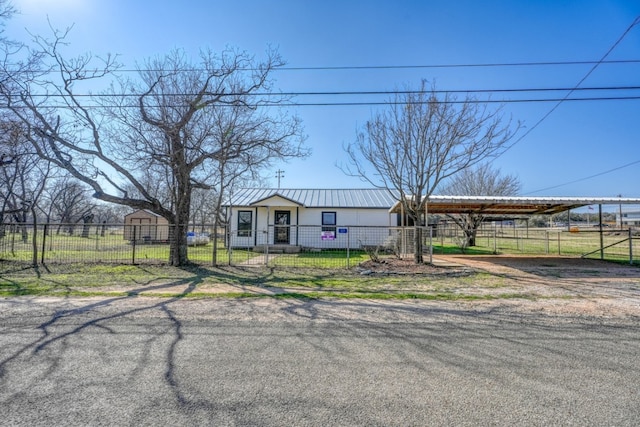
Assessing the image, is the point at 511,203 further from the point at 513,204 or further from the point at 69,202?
the point at 69,202

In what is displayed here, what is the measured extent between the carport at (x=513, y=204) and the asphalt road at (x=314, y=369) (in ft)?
28.5

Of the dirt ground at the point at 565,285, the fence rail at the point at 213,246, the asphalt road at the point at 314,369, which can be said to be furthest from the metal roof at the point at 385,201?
the asphalt road at the point at 314,369

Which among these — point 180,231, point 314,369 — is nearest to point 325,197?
point 180,231

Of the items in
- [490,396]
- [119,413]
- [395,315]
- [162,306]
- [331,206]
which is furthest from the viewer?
[331,206]

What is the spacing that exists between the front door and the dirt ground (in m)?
9.19

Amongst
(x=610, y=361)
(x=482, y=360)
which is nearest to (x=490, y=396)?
(x=482, y=360)

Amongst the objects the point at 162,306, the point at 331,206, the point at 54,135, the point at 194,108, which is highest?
the point at 194,108

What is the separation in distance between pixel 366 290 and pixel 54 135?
1172cm

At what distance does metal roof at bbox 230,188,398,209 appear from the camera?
69.2 feet

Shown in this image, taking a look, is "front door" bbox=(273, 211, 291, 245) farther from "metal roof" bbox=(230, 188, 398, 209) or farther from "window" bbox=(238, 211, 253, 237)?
"window" bbox=(238, 211, 253, 237)

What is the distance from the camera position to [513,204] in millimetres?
17109

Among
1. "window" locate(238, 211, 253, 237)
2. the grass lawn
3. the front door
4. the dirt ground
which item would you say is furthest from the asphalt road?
"window" locate(238, 211, 253, 237)

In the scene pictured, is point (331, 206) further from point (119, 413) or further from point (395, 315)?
point (119, 413)

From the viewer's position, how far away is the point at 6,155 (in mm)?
12133
